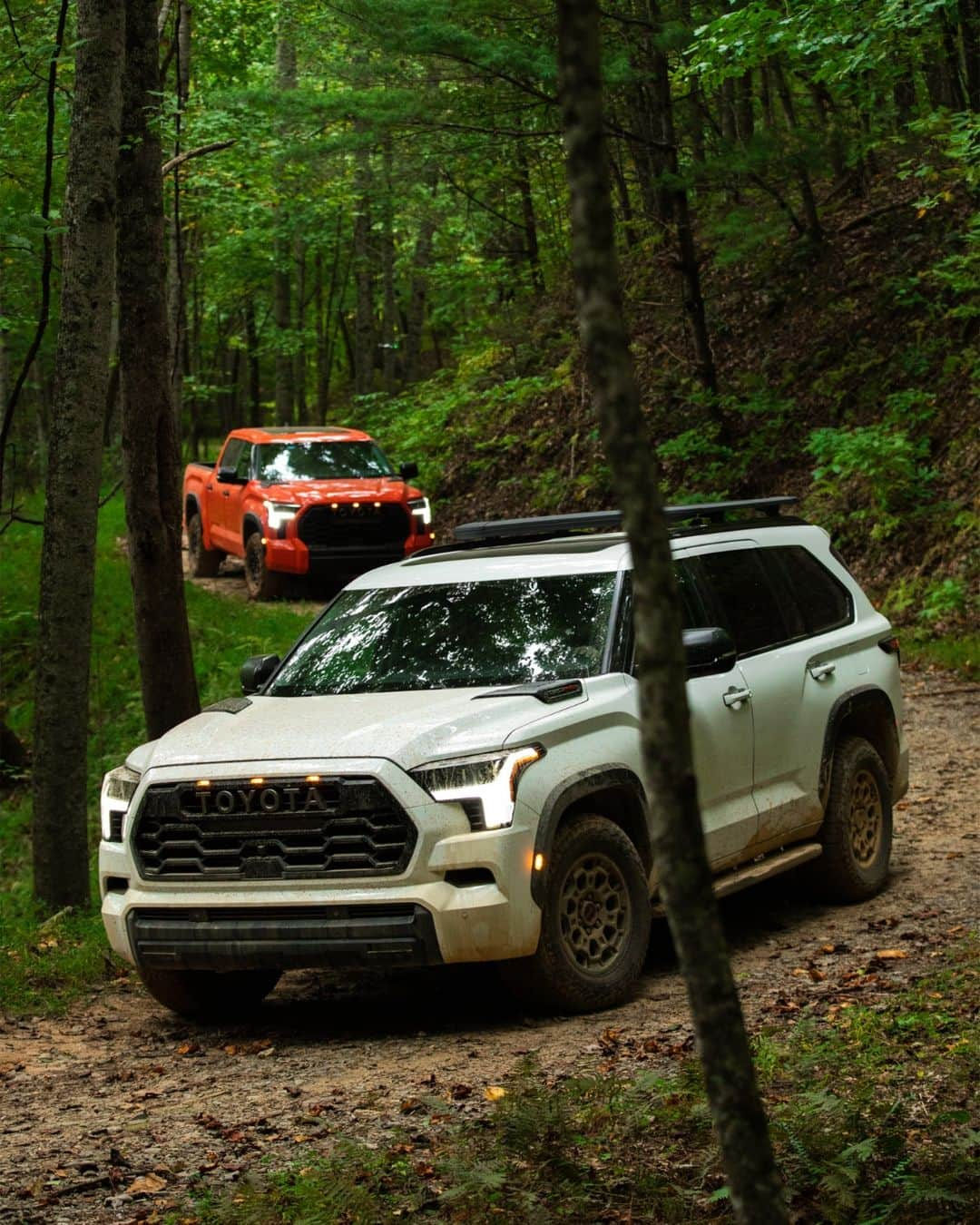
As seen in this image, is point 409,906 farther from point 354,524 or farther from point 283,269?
point 283,269

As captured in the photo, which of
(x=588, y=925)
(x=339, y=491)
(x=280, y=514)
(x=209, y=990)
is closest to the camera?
(x=588, y=925)

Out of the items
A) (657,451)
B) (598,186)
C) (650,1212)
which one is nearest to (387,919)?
(650,1212)

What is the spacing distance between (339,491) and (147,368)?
30.7 ft

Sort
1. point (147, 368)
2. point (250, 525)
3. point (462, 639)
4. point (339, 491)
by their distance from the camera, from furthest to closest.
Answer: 1. point (250, 525)
2. point (339, 491)
3. point (147, 368)
4. point (462, 639)

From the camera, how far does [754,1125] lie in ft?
7.45

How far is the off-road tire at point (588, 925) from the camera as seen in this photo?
625cm

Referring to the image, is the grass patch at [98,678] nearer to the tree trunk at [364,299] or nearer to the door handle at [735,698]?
the door handle at [735,698]

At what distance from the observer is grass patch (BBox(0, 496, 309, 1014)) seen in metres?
9.12

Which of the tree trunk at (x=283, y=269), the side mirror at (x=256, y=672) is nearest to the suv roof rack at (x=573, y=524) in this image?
the side mirror at (x=256, y=672)

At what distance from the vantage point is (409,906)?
6.08 metres

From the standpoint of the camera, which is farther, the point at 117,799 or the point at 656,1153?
the point at 117,799

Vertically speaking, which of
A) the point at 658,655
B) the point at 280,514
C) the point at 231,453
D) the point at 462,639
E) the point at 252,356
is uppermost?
the point at 252,356

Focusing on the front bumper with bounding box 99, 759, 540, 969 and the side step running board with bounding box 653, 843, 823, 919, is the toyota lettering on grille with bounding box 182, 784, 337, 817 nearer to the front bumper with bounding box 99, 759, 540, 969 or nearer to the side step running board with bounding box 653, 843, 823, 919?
the front bumper with bounding box 99, 759, 540, 969

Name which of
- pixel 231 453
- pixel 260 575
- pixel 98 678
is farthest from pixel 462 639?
pixel 231 453
